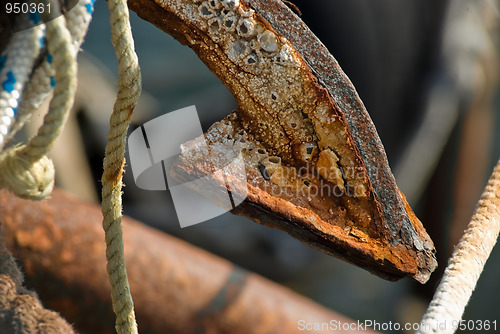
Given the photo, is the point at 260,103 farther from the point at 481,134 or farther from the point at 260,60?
the point at 481,134

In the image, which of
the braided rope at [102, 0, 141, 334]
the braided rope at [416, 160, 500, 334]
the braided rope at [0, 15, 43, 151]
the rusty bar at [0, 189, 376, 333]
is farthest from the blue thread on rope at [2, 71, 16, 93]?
the braided rope at [416, 160, 500, 334]

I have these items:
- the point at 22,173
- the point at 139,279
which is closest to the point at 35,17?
the point at 22,173

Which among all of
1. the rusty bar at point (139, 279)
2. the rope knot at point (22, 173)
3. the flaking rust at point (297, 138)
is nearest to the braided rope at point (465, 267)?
the flaking rust at point (297, 138)

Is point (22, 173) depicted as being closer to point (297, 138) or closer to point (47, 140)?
point (47, 140)

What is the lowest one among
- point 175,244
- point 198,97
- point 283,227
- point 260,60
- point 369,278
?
point 369,278

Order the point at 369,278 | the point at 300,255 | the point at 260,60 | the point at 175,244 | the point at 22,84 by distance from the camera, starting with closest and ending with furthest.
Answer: the point at 22,84, the point at 260,60, the point at 175,244, the point at 300,255, the point at 369,278

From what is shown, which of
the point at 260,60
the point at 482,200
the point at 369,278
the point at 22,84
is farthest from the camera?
the point at 369,278

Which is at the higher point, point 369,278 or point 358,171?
point 358,171

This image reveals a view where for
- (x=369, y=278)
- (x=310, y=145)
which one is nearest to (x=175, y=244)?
(x=310, y=145)

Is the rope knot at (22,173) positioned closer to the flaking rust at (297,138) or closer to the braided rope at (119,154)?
the braided rope at (119,154)
